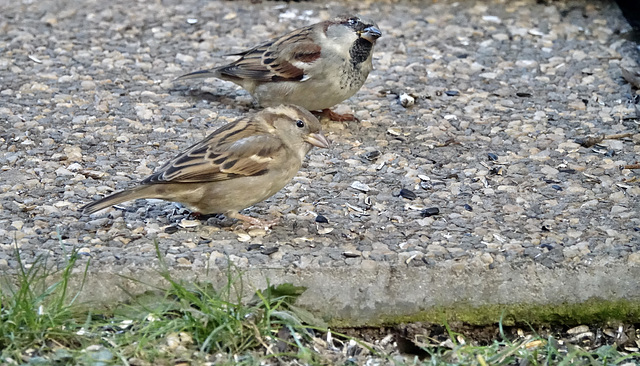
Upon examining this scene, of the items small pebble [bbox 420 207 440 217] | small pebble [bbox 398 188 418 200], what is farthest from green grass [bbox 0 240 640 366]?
small pebble [bbox 398 188 418 200]

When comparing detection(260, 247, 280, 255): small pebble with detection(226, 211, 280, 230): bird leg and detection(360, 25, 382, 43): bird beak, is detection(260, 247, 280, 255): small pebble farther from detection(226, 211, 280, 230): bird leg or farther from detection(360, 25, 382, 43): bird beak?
detection(360, 25, 382, 43): bird beak

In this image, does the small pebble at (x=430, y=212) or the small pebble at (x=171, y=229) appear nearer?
the small pebble at (x=171, y=229)

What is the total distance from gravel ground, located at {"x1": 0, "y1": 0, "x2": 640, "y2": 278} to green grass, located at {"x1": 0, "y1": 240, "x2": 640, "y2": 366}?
25 centimetres

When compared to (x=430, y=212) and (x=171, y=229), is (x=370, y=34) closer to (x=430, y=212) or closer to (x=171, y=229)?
(x=430, y=212)

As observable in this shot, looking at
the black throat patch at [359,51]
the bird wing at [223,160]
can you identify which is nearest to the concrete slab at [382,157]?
the bird wing at [223,160]

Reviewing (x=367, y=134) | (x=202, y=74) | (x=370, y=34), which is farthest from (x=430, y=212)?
(x=202, y=74)

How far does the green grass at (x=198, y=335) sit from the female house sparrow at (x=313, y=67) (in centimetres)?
207

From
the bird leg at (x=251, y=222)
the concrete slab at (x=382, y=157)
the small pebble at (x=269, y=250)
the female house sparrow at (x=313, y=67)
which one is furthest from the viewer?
the female house sparrow at (x=313, y=67)

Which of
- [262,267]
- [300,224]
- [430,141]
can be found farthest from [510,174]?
[262,267]

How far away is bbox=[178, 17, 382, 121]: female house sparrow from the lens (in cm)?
541

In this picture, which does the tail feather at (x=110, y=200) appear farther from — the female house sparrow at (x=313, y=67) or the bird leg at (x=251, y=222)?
the female house sparrow at (x=313, y=67)

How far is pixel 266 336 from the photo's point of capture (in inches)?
131

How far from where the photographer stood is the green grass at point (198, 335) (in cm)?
315

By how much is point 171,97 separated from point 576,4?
11.5 feet
